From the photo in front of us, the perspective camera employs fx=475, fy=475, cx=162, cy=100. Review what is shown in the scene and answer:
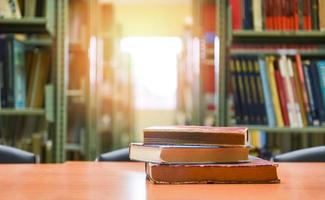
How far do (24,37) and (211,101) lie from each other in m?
1.26

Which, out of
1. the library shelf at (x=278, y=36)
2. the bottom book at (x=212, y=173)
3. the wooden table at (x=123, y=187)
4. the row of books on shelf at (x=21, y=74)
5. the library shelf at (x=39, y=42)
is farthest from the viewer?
the library shelf at (x=39, y=42)

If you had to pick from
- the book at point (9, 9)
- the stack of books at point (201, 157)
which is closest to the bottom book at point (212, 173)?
the stack of books at point (201, 157)

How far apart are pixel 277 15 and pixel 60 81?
106cm

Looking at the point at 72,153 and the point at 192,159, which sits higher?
the point at 192,159

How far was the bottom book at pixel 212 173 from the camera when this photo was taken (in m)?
0.89

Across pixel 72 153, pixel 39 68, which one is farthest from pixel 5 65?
pixel 72 153

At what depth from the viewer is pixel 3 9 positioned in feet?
7.42

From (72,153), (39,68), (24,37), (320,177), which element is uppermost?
(24,37)

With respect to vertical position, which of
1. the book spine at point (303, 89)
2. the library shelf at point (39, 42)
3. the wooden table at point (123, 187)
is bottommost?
the wooden table at point (123, 187)

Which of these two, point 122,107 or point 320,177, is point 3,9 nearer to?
point 320,177

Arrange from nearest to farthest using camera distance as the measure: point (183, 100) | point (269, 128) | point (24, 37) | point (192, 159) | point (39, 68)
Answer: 1. point (192, 159)
2. point (269, 128)
3. point (39, 68)
4. point (24, 37)
5. point (183, 100)

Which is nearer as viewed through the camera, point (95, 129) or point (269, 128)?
point (269, 128)

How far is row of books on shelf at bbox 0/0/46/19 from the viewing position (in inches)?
89.1

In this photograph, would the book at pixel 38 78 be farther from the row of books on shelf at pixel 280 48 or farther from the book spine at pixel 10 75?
the row of books on shelf at pixel 280 48
